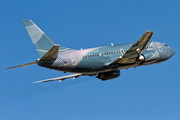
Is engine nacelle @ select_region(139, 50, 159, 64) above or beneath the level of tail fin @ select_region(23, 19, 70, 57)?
beneath

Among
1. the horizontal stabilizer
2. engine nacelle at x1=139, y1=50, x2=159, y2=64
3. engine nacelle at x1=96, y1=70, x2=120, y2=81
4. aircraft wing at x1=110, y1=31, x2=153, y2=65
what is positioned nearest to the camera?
the horizontal stabilizer

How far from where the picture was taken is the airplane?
4881 cm

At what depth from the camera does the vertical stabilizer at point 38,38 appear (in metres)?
49.5

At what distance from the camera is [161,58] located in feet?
185

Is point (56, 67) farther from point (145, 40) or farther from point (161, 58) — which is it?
point (161, 58)

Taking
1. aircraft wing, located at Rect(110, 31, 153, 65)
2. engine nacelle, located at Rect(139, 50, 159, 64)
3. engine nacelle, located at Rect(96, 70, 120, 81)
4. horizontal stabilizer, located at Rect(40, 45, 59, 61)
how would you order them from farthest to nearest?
engine nacelle, located at Rect(96, 70, 120, 81), engine nacelle, located at Rect(139, 50, 159, 64), aircraft wing, located at Rect(110, 31, 153, 65), horizontal stabilizer, located at Rect(40, 45, 59, 61)

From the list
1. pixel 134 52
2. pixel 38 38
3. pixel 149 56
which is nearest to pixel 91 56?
pixel 134 52

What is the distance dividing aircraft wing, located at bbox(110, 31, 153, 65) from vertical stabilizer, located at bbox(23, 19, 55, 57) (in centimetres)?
902

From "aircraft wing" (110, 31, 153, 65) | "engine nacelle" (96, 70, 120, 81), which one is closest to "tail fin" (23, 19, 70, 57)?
"aircraft wing" (110, 31, 153, 65)

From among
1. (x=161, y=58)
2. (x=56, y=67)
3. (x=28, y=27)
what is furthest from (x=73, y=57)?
(x=161, y=58)

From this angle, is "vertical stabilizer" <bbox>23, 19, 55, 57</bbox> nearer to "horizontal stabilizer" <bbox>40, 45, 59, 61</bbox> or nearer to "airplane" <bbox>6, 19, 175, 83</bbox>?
"airplane" <bbox>6, 19, 175, 83</bbox>

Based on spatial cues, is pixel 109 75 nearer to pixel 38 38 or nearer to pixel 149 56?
pixel 149 56

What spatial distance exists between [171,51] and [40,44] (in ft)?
68.0

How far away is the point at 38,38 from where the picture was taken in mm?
49750
